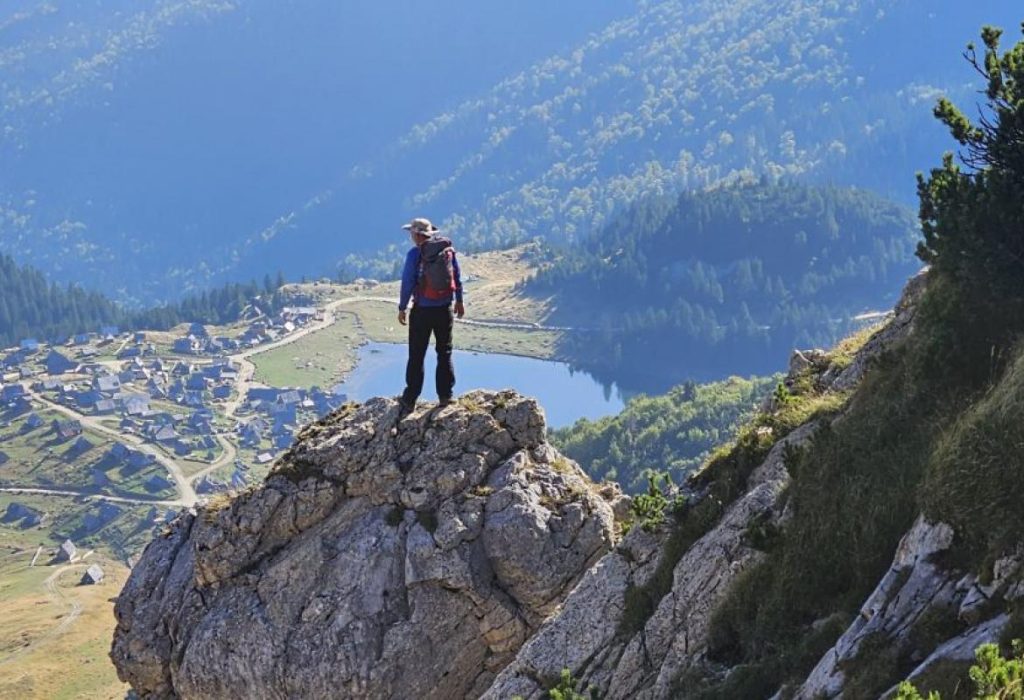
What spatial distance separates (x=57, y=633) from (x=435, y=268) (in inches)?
4305

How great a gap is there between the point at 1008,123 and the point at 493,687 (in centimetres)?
1100

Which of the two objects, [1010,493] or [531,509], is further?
[531,509]

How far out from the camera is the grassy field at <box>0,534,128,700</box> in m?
102

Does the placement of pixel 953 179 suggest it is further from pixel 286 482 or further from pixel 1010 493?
pixel 286 482

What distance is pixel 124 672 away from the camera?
23281 millimetres

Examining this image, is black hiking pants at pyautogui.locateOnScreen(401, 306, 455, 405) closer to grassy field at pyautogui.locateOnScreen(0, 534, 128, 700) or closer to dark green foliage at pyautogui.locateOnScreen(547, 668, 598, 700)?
dark green foliage at pyautogui.locateOnScreen(547, 668, 598, 700)

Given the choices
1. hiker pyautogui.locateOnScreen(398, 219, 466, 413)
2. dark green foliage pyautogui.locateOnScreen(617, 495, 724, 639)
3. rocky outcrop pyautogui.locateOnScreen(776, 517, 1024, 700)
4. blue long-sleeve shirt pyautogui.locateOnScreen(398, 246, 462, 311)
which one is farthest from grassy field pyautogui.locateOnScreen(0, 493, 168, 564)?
rocky outcrop pyautogui.locateOnScreen(776, 517, 1024, 700)

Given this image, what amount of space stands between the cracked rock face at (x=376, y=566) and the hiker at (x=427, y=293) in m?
1.18

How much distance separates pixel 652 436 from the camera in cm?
18475

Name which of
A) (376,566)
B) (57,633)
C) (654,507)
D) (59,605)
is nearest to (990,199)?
(654,507)

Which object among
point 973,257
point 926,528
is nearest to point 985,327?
point 973,257

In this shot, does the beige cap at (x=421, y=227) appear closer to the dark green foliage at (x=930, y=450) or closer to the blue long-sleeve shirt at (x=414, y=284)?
the blue long-sleeve shirt at (x=414, y=284)

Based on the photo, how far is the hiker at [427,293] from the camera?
22.8m

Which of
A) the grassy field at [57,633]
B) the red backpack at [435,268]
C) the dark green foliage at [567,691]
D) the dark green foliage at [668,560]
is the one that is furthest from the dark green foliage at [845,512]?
the grassy field at [57,633]
